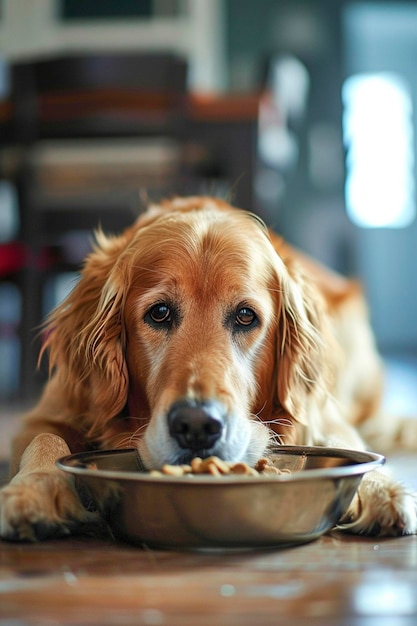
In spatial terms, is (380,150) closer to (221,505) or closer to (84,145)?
(84,145)

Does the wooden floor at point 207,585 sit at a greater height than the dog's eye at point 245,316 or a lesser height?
lesser

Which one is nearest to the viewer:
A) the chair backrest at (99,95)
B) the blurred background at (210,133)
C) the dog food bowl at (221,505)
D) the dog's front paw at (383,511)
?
the dog food bowl at (221,505)

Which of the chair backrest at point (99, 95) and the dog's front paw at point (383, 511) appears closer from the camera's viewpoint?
the dog's front paw at point (383, 511)

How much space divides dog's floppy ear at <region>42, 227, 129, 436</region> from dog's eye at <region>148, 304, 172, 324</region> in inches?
4.5

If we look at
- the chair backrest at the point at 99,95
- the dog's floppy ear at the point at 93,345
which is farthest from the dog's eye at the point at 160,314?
the chair backrest at the point at 99,95

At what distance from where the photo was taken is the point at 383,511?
1451mm

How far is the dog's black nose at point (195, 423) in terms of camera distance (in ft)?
4.62

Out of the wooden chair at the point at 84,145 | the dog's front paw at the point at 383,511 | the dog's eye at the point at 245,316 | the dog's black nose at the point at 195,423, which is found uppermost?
the wooden chair at the point at 84,145

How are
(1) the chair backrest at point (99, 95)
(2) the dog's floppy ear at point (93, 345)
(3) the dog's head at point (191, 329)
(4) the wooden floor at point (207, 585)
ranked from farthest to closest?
(1) the chair backrest at point (99, 95) → (2) the dog's floppy ear at point (93, 345) → (3) the dog's head at point (191, 329) → (4) the wooden floor at point (207, 585)

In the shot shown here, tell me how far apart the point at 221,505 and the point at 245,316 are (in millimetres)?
629

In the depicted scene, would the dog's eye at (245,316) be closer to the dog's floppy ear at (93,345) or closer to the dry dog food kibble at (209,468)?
the dog's floppy ear at (93,345)

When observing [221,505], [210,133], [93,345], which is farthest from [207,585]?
[210,133]

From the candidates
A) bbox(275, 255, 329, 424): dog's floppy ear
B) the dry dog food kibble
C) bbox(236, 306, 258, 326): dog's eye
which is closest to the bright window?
bbox(275, 255, 329, 424): dog's floppy ear

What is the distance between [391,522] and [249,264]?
0.66m
